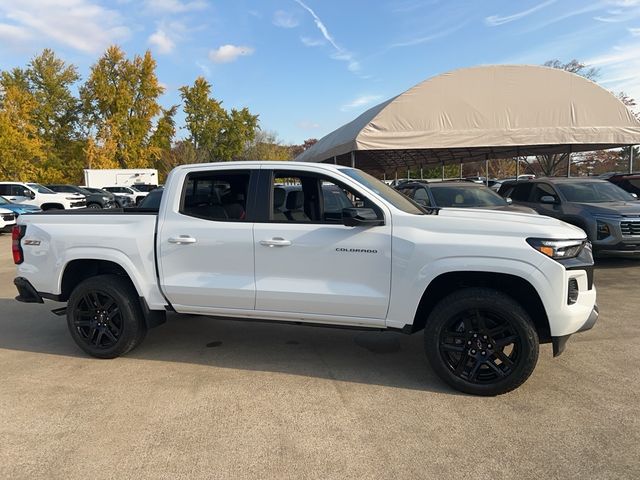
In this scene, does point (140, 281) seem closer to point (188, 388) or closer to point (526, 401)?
point (188, 388)

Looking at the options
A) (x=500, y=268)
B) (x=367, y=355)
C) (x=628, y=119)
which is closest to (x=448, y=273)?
(x=500, y=268)

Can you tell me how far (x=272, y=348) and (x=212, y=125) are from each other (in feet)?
175

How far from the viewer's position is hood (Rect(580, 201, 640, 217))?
8164 millimetres

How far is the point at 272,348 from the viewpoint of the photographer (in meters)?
4.79

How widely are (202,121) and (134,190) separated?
2110 centimetres

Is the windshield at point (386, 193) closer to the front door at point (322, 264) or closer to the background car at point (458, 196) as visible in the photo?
the front door at point (322, 264)

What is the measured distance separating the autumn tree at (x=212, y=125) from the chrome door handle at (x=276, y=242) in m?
50.8

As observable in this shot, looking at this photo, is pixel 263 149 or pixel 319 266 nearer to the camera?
pixel 319 266

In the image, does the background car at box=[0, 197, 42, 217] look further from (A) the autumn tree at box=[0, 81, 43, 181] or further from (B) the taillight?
(A) the autumn tree at box=[0, 81, 43, 181]

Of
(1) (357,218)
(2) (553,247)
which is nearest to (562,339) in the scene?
(2) (553,247)

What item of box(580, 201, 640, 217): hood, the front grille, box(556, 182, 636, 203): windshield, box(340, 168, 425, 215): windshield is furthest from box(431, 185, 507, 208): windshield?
box(340, 168, 425, 215): windshield

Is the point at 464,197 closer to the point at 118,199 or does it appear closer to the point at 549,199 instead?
the point at 549,199

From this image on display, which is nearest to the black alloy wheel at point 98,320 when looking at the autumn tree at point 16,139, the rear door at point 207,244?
the rear door at point 207,244

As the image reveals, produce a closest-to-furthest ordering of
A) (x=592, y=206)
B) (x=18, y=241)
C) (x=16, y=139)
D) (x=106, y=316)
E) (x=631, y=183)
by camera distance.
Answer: (x=106, y=316), (x=18, y=241), (x=592, y=206), (x=631, y=183), (x=16, y=139)
